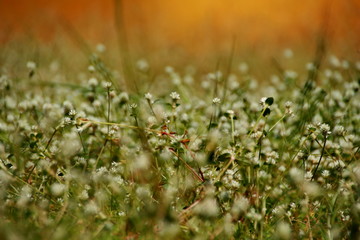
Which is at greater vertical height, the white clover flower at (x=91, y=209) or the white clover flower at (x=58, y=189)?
the white clover flower at (x=58, y=189)

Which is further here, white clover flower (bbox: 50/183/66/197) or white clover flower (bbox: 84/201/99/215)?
white clover flower (bbox: 50/183/66/197)

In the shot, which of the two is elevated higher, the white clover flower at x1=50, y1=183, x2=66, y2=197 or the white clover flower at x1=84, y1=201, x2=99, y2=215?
the white clover flower at x1=50, y1=183, x2=66, y2=197

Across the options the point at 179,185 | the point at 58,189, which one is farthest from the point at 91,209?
the point at 179,185

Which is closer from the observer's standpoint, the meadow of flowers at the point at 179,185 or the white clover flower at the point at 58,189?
the meadow of flowers at the point at 179,185

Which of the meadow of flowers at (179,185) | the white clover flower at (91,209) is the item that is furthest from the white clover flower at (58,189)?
the white clover flower at (91,209)

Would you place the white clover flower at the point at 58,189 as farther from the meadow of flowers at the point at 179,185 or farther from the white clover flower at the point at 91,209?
the white clover flower at the point at 91,209

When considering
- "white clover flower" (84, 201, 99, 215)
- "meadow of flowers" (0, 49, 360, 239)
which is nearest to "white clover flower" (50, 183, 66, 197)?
"meadow of flowers" (0, 49, 360, 239)

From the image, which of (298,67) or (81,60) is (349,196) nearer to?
(298,67)

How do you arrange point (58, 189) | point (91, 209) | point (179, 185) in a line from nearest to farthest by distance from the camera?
1. point (91, 209)
2. point (58, 189)
3. point (179, 185)

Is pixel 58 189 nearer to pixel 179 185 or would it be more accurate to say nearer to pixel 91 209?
pixel 91 209

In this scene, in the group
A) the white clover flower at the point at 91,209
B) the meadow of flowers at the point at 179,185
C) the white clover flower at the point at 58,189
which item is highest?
→ the meadow of flowers at the point at 179,185

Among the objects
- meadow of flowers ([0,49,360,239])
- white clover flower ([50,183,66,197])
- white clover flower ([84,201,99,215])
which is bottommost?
white clover flower ([84,201,99,215])

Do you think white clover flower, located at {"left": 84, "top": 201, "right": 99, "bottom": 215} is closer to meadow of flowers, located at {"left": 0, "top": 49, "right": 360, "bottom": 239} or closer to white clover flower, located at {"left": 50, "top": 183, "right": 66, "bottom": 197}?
meadow of flowers, located at {"left": 0, "top": 49, "right": 360, "bottom": 239}
